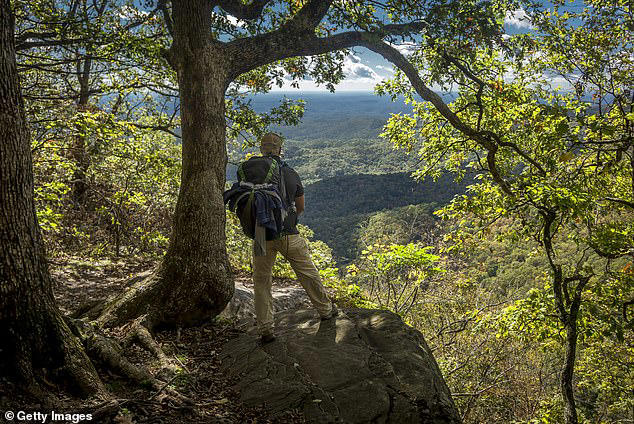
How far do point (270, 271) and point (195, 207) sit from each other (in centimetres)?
164

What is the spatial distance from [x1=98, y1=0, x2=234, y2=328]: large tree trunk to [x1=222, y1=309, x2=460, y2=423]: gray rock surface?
88cm

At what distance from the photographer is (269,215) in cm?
424

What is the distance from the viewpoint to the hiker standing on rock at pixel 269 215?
430cm

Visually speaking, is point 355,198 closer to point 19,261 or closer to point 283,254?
point 283,254

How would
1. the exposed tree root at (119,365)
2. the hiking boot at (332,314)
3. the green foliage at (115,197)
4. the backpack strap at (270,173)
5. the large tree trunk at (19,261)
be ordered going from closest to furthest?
the large tree trunk at (19,261)
the exposed tree root at (119,365)
the backpack strap at (270,173)
the hiking boot at (332,314)
the green foliage at (115,197)

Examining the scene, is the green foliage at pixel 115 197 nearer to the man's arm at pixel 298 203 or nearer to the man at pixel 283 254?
the man at pixel 283 254

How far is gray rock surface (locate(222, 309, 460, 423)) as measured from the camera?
3.68 meters

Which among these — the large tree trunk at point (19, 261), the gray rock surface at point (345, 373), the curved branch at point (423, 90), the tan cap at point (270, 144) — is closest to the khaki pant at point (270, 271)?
the gray rock surface at point (345, 373)

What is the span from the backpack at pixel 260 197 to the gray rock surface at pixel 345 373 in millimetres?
1383

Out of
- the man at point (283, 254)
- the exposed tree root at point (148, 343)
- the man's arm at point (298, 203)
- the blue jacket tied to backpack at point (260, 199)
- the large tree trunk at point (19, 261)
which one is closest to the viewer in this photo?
the large tree trunk at point (19, 261)

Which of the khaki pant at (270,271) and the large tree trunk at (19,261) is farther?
the khaki pant at (270,271)

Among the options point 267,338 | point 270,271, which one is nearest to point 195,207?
point 270,271

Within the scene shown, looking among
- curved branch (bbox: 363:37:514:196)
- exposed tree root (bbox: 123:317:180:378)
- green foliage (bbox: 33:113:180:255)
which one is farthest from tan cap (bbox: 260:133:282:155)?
green foliage (bbox: 33:113:180:255)

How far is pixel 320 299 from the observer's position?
5008 mm
